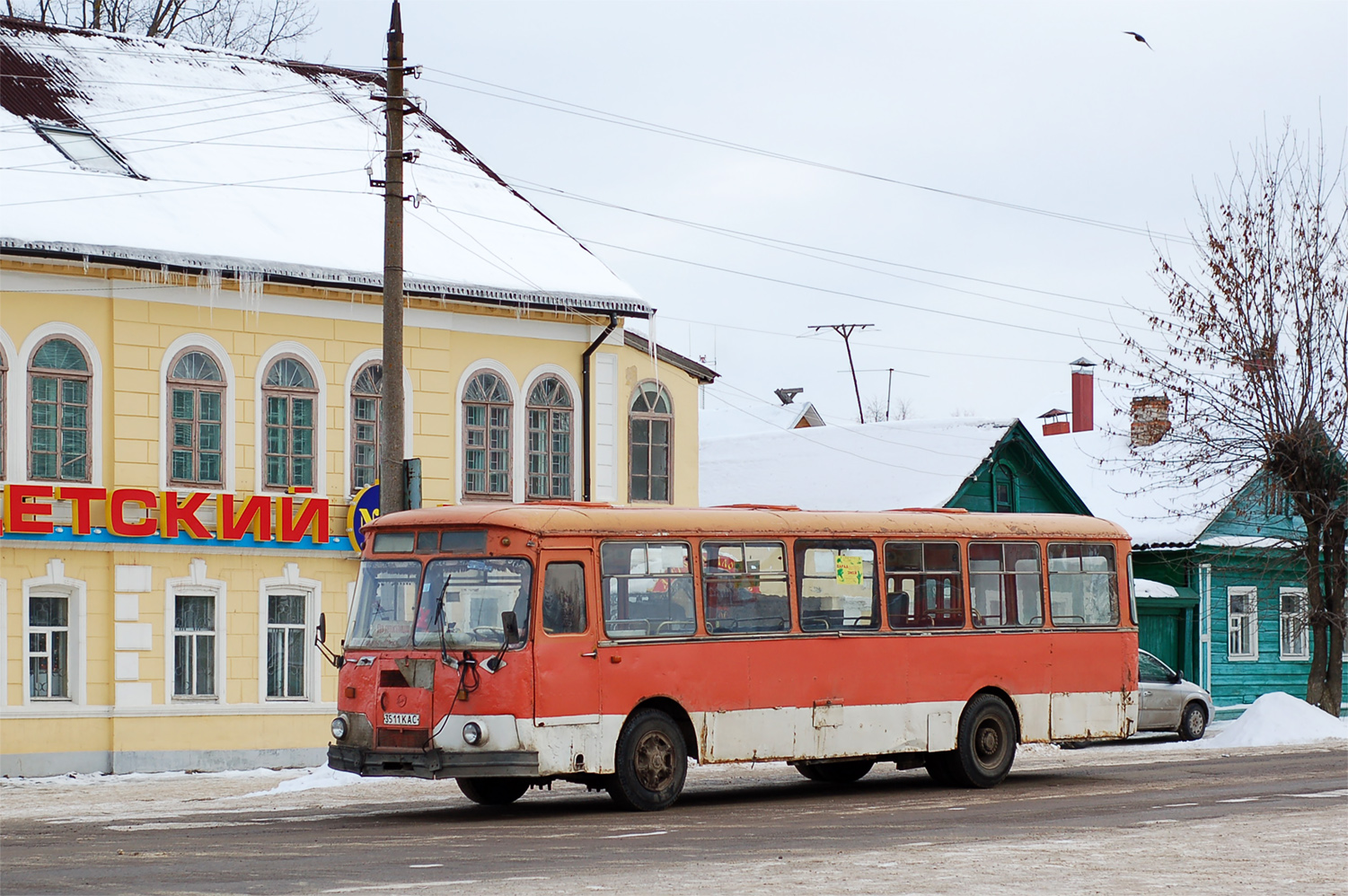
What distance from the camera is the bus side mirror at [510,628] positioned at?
620 inches

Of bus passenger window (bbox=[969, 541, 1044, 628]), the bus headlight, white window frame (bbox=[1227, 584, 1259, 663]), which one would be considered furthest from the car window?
the bus headlight

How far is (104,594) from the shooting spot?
23.9 meters

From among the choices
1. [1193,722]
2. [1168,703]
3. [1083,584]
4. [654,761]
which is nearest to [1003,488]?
[1193,722]

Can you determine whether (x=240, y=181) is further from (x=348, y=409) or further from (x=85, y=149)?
(x=348, y=409)

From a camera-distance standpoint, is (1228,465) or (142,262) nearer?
(142,262)

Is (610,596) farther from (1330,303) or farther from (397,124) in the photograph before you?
(1330,303)

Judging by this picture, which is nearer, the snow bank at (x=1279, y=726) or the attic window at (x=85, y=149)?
the attic window at (x=85, y=149)

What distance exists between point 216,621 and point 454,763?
10028mm

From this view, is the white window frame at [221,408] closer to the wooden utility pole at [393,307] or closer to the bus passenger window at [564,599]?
the wooden utility pole at [393,307]

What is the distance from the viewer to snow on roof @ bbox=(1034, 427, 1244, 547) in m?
40.4

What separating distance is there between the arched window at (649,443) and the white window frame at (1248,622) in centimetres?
1729

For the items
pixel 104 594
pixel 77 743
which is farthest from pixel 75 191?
pixel 77 743

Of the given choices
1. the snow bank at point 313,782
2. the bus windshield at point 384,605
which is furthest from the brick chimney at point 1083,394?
the bus windshield at point 384,605

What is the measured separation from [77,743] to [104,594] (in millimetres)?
1878
